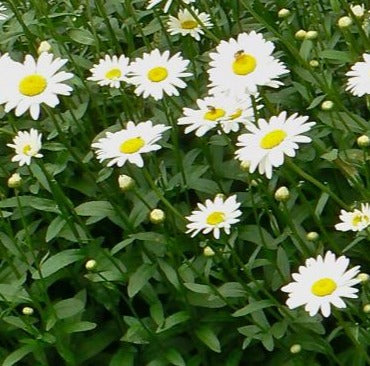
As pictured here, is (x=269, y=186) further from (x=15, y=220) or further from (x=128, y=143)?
(x=15, y=220)

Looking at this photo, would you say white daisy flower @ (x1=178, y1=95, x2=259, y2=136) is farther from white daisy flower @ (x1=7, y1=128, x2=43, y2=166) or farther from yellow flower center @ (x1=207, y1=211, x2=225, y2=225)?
white daisy flower @ (x1=7, y1=128, x2=43, y2=166)

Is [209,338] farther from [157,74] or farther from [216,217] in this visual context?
[157,74]

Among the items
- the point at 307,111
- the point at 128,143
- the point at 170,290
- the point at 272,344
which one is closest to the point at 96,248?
the point at 170,290

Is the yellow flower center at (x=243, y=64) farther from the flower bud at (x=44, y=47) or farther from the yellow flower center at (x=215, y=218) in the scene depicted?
the flower bud at (x=44, y=47)

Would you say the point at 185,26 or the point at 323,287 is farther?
the point at 185,26

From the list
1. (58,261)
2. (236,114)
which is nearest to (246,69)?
(236,114)

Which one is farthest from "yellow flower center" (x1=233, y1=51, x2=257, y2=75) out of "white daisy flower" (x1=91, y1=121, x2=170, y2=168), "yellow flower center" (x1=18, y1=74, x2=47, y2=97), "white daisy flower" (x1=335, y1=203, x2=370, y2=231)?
"yellow flower center" (x1=18, y1=74, x2=47, y2=97)
